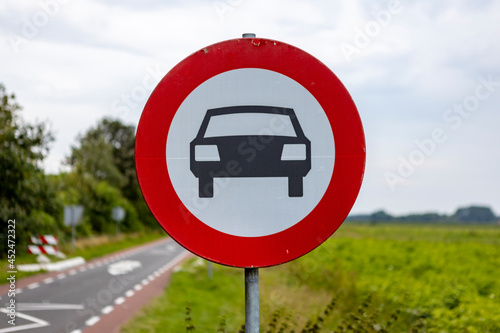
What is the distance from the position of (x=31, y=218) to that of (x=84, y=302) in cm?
880

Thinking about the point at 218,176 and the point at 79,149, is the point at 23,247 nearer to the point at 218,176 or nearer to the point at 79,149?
the point at 218,176

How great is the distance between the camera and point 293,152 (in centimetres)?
178

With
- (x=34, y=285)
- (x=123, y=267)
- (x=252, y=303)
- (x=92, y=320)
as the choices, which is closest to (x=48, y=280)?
(x=34, y=285)

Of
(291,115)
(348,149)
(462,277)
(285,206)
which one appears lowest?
(462,277)

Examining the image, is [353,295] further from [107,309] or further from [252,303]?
[252,303]

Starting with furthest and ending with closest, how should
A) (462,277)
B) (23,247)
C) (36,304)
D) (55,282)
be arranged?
(23,247), (55,282), (36,304), (462,277)

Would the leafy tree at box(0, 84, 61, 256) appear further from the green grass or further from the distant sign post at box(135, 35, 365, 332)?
the distant sign post at box(135, 35, 365, 332)

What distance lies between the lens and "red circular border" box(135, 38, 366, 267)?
69.2 inches

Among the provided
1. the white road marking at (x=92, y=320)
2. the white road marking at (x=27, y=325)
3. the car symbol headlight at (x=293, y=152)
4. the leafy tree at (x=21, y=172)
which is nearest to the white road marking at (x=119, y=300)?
the white road marking at (x=92, y=320)

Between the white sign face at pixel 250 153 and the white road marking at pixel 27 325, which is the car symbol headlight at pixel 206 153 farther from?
the white road marking at pixel 27 325

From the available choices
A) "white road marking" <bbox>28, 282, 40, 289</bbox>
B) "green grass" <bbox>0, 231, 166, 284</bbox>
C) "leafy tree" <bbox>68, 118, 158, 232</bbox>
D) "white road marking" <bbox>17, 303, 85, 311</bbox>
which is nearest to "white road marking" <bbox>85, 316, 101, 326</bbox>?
"white road marking" <bbox>17, 303, 85, 311</bbox>

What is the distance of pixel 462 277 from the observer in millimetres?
Answer: 9445

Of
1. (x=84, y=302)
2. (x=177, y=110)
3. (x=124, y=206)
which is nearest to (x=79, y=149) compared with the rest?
(x=124, y=206)

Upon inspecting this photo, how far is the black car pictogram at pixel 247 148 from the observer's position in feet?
5.80
